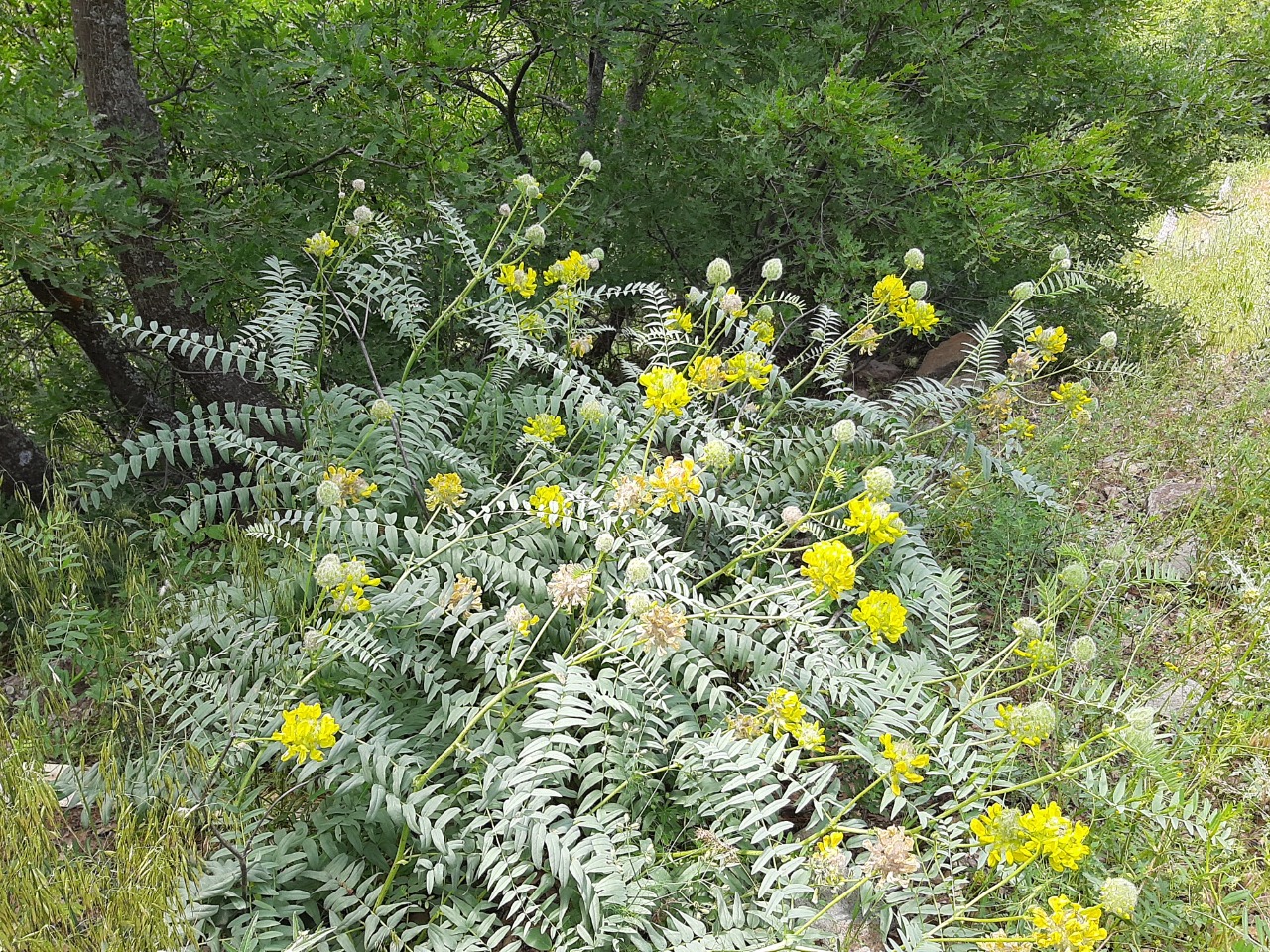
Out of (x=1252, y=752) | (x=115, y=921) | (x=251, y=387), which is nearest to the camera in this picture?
(x=115, y=921)

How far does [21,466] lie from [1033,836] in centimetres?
334

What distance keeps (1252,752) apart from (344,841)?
2494 mm

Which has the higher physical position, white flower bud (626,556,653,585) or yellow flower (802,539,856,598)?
yellow flower (802,539,856,598)

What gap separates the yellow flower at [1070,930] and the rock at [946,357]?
11.6 ft

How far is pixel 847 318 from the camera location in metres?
3.98

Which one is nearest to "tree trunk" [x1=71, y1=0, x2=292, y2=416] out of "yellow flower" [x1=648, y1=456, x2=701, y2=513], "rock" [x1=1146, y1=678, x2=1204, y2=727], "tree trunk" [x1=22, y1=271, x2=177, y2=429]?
"tree trunk" [x1=22, y1=271, x2=177, y2=429]

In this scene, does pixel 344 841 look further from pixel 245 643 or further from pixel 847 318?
pixel 847 318

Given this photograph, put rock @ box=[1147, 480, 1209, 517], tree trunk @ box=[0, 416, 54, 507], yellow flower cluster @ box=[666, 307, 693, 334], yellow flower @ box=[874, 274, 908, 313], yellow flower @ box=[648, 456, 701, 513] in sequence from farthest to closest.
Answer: rock @ box=[1147, 480, 1209, 517]
tree trunk @ box=[0, 416, 54, 507]
yellow flower @ box=[874, 274, 908, 313]
yellow flower cluster @ box=[666, 307, 693, 334]
yellow flower @ box=[648, 456, 701, 513]

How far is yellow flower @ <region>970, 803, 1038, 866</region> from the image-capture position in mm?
1506

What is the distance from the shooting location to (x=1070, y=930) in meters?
1.40

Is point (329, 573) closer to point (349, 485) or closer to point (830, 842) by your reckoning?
point (349, 485)

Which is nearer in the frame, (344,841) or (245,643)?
(344,841)

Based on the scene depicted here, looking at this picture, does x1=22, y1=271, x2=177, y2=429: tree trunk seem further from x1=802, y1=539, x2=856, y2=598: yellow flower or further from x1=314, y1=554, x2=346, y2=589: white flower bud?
x1=802, y1=539, x2=856, y2=598: yellow flower

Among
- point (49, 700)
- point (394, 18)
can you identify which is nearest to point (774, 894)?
point (49, 700)
